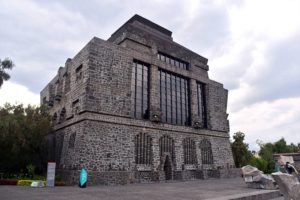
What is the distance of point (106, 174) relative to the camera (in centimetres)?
1855

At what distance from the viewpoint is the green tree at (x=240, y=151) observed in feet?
119

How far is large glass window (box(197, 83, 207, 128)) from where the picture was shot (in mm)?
30203

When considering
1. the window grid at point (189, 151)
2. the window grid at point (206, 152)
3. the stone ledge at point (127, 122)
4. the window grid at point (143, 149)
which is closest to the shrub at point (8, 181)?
the stone ledge at point (127, 122)

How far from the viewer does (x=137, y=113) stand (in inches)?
912

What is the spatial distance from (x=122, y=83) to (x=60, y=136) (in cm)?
856

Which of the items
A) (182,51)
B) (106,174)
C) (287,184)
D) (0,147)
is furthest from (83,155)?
(182,51)

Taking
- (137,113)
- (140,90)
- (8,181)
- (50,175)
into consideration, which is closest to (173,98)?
(140,90)

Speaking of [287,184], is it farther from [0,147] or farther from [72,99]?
[0,147]

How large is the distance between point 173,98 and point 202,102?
5.68 m

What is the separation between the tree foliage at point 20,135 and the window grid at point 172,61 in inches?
562

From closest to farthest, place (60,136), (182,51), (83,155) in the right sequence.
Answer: (83,155)
(60,136)
(182,51)

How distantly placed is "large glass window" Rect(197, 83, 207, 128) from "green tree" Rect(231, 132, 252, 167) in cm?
1016

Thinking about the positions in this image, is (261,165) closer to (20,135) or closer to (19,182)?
(19,182)

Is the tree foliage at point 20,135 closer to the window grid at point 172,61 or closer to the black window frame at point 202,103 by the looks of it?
the window grid at point 172,61
